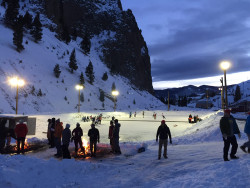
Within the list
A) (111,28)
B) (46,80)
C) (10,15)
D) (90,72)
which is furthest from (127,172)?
(111,28)

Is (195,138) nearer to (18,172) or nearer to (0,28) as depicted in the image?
(18,172)

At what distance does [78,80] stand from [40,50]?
13.7 metres

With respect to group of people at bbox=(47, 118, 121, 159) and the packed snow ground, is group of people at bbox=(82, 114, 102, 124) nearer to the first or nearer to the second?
group of people at bbox=(47, 118, 121, 159)

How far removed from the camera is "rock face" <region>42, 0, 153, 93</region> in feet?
325

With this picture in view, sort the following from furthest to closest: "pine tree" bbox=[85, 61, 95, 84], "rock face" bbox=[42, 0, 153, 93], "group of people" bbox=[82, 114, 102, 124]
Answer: "rock face" bbox=[42, 0, 153, 93] < "pine tree" bbox=[85, 61, 95, 84] < "group of people" bbox=[82, 114, 102, 124]

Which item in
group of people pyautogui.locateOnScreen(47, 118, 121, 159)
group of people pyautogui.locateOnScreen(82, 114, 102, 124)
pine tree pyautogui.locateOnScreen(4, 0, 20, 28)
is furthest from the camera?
pine tree pyautogui.locateOnScreen(4, 0, 20, 28)

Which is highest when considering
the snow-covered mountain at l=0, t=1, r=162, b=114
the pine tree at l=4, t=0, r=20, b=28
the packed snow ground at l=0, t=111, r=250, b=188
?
the pine tree at l=4, t=0, r=20, b=28

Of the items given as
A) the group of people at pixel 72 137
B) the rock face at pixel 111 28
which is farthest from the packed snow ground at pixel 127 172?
the rock face at pixel 111 28

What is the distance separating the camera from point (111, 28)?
11344cm

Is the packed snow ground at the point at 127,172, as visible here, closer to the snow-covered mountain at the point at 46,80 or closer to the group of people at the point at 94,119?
the group of people at the point at 94,119

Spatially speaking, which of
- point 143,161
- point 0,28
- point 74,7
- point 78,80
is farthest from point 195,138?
point 74,7

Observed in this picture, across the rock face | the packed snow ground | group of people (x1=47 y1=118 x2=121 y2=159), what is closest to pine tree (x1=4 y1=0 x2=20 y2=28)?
the rock face

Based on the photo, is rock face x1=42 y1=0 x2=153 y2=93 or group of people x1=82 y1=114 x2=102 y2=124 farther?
rock face x1=42 y1=0 x2=153 y2=93

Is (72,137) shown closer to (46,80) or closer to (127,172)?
(127,172)
